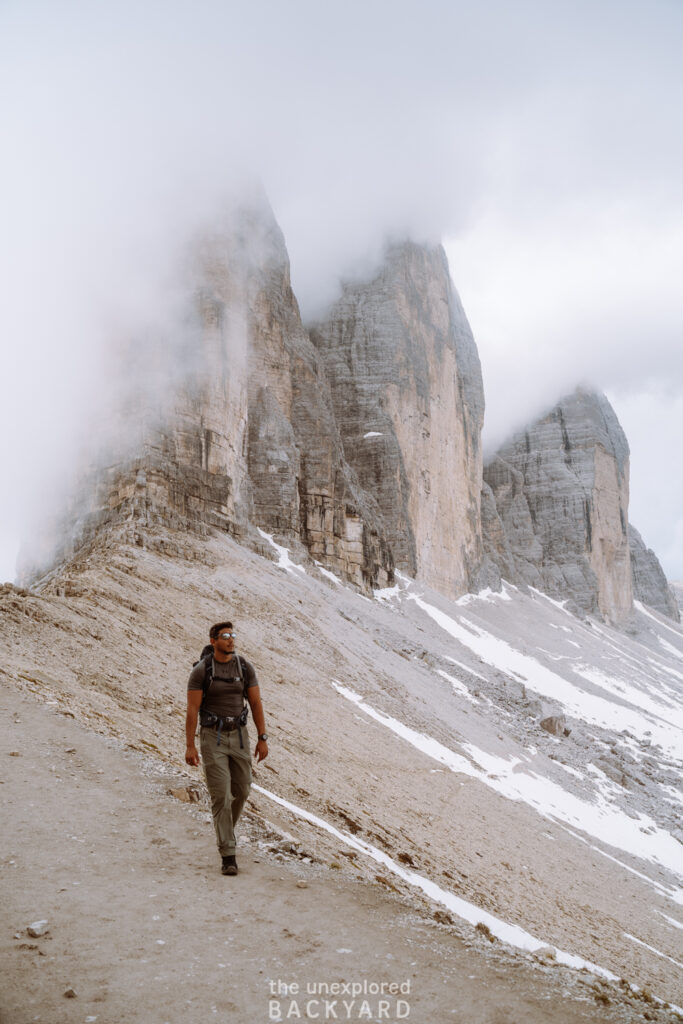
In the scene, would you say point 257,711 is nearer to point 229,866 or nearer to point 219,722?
point 219,722

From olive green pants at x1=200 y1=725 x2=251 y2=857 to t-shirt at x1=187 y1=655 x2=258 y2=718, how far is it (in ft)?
0.55

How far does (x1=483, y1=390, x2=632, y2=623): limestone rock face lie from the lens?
3959 inches

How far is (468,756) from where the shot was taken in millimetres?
25734

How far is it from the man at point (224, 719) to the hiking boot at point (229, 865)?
255 millimetres

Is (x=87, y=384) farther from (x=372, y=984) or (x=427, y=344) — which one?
(x=427, y=344)

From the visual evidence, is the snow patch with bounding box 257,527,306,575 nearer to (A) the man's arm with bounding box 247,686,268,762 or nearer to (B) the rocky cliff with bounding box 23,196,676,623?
(B) the rocky cliff with bounding box 23,196,676,623

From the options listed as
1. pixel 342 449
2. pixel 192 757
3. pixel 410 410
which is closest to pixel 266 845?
pixel 192 757

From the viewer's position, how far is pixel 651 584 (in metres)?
132

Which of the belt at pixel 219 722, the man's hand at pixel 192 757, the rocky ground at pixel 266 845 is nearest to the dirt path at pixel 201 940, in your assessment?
the rocky ground at pixel 266 845

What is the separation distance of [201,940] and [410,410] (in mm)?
64078

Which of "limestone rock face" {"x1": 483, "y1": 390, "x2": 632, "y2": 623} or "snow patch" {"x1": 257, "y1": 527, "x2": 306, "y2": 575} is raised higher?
"limestone rock face" {"x1": 483, "y1": 390, "x2": 632, "y2": 623}

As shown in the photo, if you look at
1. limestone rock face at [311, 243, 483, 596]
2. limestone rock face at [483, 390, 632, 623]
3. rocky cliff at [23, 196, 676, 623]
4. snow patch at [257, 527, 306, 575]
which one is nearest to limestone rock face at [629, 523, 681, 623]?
limestone rock face at [483, 390, 632, 623]

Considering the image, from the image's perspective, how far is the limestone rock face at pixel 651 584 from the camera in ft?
429

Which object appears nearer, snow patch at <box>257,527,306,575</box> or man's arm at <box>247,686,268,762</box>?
man's arm at <box>247,686,268,762</box>
